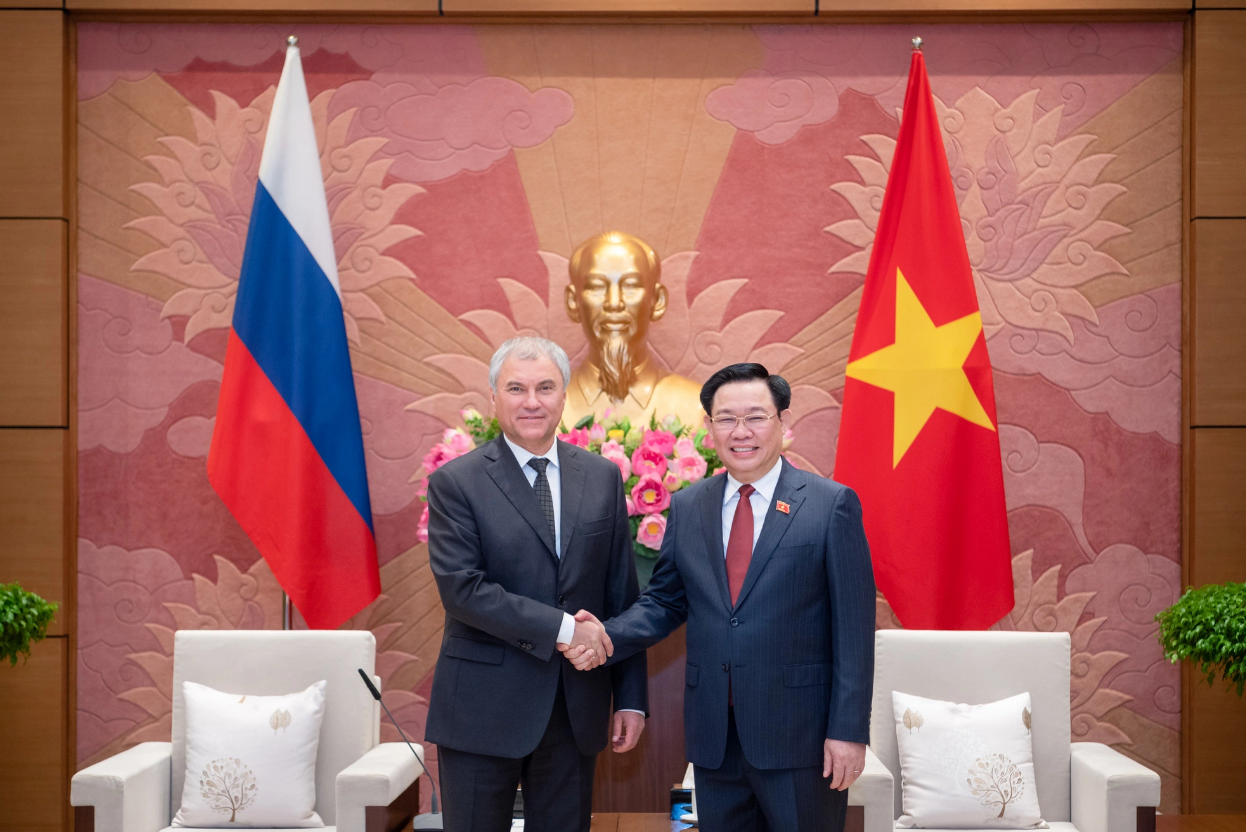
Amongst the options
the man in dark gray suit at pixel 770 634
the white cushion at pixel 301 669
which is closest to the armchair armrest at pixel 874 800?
the man in dark gray suit at pixel 770 634

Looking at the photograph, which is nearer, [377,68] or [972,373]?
[972,373]

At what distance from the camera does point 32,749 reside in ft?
11.9

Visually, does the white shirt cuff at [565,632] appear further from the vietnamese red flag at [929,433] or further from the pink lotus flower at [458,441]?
the vietnamese red flag at [929,433]

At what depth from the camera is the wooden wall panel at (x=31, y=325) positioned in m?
3.66

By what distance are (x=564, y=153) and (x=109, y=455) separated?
6.76ft

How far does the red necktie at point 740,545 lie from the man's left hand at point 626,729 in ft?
1.31

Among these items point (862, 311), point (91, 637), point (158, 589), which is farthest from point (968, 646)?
point (91, 637)

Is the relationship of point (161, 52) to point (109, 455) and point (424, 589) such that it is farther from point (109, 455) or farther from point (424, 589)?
point (424, 589)

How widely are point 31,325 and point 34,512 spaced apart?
2.24 feet

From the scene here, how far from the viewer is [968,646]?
10.0 feet

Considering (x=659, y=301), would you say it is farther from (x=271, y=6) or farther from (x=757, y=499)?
(x=271, y=6)

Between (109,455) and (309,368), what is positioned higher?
(309,368)

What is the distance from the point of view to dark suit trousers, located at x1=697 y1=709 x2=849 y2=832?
6.74 ft

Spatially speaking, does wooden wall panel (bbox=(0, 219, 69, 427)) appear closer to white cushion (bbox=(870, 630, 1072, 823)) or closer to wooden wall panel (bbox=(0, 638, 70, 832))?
wooden wall panel (bbox=(0, 638, 70, 832))
